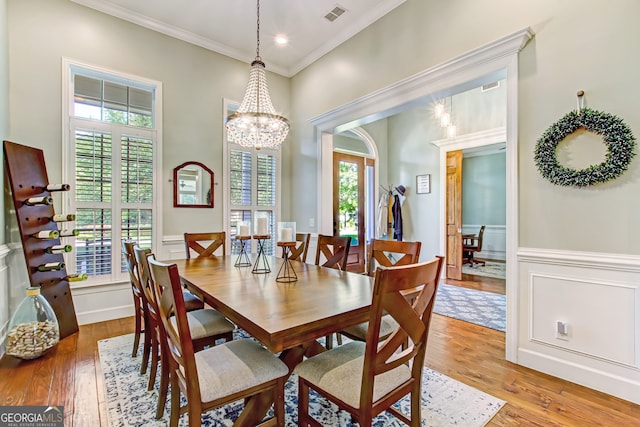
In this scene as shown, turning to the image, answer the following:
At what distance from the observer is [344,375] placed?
1.37 metres

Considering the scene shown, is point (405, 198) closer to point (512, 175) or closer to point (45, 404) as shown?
point (512, 175)

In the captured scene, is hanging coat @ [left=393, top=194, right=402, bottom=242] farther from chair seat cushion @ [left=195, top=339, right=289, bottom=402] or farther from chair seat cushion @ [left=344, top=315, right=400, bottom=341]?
chair seat cushion @ [left=195, top=339, right=289, bottom=402]

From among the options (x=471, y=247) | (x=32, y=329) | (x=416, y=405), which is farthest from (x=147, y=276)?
(x=471, y=247)

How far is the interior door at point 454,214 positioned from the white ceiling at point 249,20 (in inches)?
118

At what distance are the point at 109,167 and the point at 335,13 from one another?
3.24m

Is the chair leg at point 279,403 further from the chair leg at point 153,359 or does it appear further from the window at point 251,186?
the window at point 251,186

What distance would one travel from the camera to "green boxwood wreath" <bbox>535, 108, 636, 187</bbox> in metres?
1.97

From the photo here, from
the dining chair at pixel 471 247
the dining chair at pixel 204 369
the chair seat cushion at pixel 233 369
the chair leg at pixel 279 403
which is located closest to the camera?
the dining chair at pixel 204 369

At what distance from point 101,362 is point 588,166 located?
402 centimetres

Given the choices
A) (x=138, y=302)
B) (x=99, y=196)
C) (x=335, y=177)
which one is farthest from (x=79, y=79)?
(x=335, y=177)

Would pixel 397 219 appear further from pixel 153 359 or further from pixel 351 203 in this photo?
pixel 153 359

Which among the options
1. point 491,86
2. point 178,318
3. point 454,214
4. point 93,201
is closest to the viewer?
point 178,318

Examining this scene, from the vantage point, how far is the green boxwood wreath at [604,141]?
6.46ft

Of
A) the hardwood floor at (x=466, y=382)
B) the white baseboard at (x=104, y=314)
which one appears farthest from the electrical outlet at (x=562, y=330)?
the white baseboard at (x=104, y=314)
